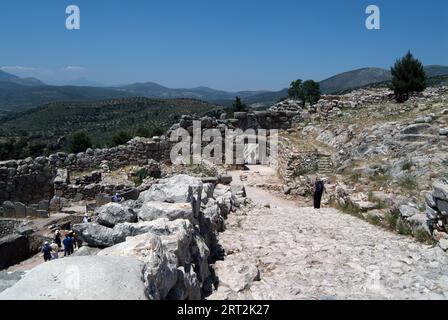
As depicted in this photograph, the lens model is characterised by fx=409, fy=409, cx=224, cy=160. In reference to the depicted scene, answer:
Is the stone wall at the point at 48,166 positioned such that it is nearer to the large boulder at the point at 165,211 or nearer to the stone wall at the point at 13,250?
the stone wall at the point at 13,250

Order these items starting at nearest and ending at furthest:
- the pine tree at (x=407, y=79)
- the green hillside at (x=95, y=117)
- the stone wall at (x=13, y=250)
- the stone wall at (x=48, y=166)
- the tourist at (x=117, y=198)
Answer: the stone wall at (x=13, y=250) < the tourist at (x=117, y=198) < the stone wall at (x=48, y=166) < the pine tree at (x=407, y=79) < the green hillside at (x=95, y=117)

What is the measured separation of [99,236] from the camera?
17.7 ft

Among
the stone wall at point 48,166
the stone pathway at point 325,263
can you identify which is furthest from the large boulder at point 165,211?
the stone wall at point 48,166

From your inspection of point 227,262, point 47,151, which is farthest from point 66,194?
point 47,151

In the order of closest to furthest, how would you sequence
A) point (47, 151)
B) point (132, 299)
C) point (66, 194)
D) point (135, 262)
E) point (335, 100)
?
point (132, 299) < point (135, 262) < point (66, 194) < point (335, 100) < point (47, 151)

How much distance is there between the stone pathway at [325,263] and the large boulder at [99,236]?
1652mm

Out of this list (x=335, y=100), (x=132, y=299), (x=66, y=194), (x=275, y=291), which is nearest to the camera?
(x=132, y=299)

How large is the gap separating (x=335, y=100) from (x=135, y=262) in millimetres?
25761

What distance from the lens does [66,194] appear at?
17.6 meters

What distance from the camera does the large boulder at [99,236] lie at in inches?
211

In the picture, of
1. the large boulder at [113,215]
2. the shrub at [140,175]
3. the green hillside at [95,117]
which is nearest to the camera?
the large boulder at [113,215]
